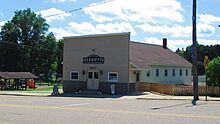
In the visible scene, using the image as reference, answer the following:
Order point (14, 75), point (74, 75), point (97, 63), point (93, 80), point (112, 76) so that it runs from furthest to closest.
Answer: point (14, 75) → point (74, 75) → point (93, 80) → point (97, 63) → point (112, 76)

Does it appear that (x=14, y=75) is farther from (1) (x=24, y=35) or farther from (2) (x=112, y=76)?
(1) (x=24, y=35)

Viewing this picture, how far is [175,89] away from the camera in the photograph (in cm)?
3453

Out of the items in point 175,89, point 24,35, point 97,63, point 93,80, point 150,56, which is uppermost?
point 24,35

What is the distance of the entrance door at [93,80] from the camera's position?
127ft

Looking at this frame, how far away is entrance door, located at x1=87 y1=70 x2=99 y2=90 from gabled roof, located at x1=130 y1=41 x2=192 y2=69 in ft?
13.2

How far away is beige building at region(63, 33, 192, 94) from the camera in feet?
120

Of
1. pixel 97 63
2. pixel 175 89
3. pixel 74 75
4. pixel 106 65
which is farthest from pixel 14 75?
pixel 175 89

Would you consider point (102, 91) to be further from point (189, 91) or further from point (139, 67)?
point (189, 91)

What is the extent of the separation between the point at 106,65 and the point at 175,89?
24.6 ft

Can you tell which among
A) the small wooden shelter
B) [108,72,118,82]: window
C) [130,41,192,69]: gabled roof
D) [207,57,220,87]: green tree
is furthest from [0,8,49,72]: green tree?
[207,57,220,87]: green tree

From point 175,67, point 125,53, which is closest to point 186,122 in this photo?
point 125,53

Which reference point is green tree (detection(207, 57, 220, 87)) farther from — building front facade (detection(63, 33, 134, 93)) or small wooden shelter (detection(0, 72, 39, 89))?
small wooden shelter (detection(0, 72, 39, 89))

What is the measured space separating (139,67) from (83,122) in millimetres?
23838

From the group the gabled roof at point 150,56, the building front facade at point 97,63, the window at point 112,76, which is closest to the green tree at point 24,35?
the gabled roof at point 150,56
